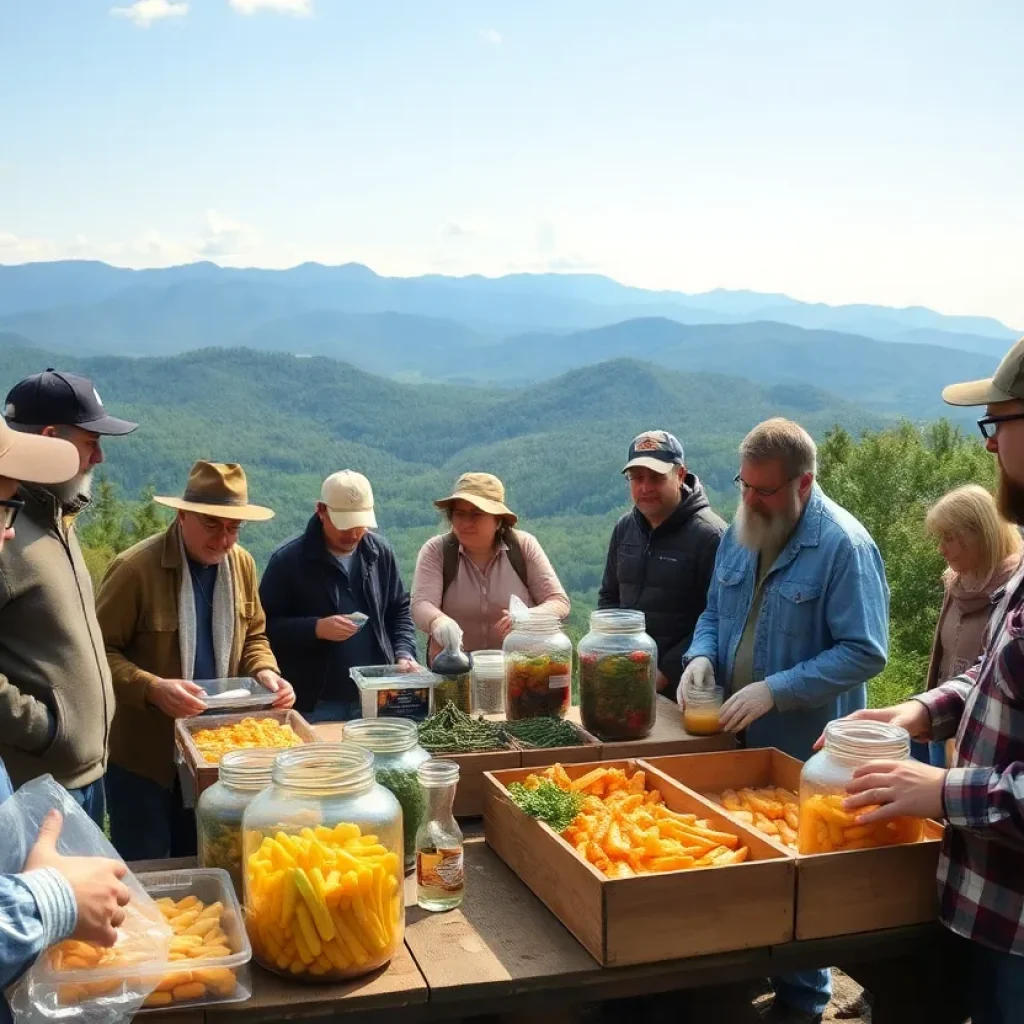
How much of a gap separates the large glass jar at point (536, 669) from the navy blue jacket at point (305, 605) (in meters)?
1.32

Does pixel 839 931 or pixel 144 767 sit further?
pixel 144 767

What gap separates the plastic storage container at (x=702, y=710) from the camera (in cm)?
373

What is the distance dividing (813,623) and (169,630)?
8.07 feet

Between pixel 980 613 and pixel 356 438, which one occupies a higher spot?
pixel 980 613

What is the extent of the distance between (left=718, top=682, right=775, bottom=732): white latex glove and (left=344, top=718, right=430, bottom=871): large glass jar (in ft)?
4.37

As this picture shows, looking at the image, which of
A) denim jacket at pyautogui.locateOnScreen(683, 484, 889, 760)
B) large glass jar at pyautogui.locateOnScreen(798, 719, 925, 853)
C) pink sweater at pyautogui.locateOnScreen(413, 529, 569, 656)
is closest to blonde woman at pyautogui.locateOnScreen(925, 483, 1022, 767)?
denim jacket at pyautogui.locateOnScreen(683, 484, 889, 760)

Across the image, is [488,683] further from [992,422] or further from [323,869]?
[992,422]

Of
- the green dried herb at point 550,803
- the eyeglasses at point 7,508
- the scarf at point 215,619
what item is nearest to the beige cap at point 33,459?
the eyeglasses at point 7,508

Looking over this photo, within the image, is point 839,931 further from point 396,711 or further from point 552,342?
point 552,342

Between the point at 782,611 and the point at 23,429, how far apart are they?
2.77m

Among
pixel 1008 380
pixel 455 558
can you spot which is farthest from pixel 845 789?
pixel 455 558

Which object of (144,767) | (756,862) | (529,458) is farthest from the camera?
(529,458)

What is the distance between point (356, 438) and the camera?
7819 cm

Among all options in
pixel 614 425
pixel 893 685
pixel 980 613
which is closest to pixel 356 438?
pixel 614 425
